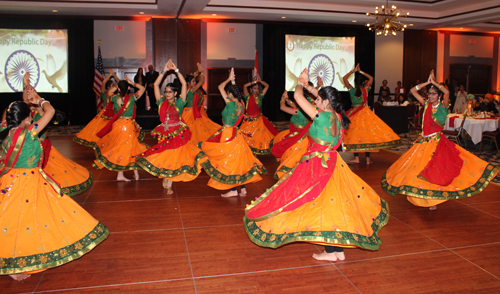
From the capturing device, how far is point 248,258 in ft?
10.5

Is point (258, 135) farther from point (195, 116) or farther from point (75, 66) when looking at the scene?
point (75, 66)

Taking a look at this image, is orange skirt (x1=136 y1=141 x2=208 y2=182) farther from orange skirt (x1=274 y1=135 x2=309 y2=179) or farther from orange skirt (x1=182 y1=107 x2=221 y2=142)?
orange skirt (x1=182 y1=107 x2=221 y2=142)

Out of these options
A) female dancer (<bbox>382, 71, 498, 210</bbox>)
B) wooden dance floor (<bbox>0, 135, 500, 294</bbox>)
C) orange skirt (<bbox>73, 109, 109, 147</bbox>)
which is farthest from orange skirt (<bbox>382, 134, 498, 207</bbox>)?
orange skirt (<bbox>73, 109, 109, 147</bbox>)

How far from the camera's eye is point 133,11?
11844 mm

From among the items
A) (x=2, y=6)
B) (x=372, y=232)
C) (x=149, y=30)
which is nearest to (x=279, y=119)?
(x=149, y=30)

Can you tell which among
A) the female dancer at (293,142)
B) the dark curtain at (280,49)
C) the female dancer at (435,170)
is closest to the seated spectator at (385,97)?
the dark curtain at (280,49)

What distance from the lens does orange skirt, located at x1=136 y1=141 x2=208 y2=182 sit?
15.5 feet

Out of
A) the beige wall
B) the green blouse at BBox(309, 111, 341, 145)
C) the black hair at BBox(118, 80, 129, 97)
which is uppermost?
the beige wall

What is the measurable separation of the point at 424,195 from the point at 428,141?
71 cm

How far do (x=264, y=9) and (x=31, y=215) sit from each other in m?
10.5

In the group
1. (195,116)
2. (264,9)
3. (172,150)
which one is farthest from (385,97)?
(172,150)

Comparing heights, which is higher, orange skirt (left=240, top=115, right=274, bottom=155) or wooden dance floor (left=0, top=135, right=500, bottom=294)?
orange skirt (left=240, top=115, right=274, bottom=155)

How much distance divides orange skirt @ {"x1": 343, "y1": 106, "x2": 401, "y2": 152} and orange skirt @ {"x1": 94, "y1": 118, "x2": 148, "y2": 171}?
3592mm

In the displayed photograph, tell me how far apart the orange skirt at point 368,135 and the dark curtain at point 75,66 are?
9570 mm
